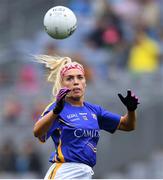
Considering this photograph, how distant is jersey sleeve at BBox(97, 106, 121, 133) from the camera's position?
32.1 ft

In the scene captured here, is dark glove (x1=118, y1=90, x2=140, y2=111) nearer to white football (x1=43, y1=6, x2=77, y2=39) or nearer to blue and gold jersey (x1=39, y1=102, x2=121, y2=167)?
blue and gold jersey (x1=39, y1=102, x2=121, y2=167)

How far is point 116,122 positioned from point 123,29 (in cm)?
827

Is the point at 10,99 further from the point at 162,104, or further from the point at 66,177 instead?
the point at 66,177

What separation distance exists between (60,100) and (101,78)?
25.8ft

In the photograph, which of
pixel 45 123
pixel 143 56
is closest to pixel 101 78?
pixel 143 56

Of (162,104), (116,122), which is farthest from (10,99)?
(116,122)

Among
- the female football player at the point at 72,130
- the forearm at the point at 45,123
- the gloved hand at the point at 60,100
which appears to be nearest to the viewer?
the gloved hand at the point at 60,100

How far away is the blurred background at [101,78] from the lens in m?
15.8

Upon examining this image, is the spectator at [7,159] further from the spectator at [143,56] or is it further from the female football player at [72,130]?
the female football player at [72,130]

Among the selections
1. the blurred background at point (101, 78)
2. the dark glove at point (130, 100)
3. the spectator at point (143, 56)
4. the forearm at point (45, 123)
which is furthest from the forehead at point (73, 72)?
the spectator at point (143, 56)

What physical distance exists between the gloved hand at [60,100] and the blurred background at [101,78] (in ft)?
21.0

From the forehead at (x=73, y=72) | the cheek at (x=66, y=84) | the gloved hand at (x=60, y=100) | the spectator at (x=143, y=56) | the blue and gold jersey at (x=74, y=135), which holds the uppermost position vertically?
the spectator at (x=143, y=56)

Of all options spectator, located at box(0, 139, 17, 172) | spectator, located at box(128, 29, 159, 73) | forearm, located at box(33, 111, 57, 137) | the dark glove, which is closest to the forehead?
the dark glove

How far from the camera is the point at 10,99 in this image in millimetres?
16797
